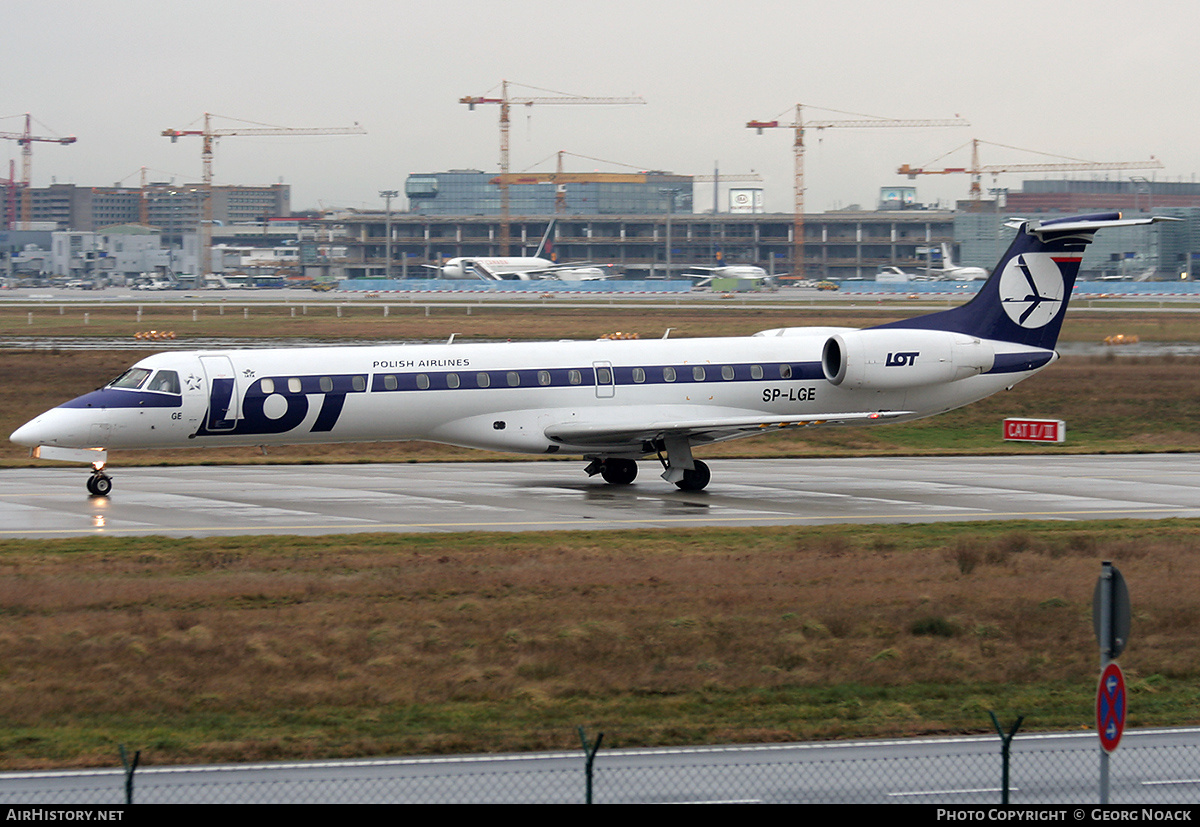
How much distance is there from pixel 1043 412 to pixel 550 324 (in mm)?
34371

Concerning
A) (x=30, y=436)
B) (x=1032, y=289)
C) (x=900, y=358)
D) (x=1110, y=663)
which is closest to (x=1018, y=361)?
(x=1032, y=289)

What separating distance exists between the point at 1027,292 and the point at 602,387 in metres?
11.1

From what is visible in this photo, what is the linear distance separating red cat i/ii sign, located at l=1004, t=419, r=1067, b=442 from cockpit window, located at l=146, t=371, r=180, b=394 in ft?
86.9

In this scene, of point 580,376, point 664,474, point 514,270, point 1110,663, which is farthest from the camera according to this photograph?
point 514,270

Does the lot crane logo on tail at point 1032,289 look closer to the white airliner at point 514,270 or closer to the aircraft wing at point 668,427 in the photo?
the aircraft wing at point 668,427

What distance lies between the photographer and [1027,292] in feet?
107

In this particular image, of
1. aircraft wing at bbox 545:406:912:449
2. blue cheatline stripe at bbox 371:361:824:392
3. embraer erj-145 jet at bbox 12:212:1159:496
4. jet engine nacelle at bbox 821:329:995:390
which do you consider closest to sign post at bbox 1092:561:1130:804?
aircraft wing at bbox 545:406:912:449

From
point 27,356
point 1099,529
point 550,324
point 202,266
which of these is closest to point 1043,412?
point 1099,529

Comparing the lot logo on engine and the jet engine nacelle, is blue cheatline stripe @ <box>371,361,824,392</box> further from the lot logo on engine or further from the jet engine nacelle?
the lot logo on engine

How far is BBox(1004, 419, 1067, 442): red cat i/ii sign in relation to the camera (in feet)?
138

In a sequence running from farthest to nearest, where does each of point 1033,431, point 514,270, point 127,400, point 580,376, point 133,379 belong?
point 514,270
point 1033,431
point 580,376
point 133,379
point 127,400

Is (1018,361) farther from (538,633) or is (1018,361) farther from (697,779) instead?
(697,779)
